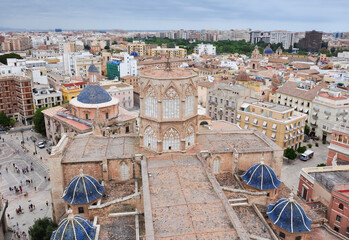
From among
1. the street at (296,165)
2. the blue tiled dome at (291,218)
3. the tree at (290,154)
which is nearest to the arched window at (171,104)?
Result: the blue tiled dome at (291,218)

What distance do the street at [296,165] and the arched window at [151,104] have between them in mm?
24879

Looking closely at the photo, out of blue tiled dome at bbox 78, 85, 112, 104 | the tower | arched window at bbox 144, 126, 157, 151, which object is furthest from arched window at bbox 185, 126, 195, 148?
blue tiled dome at bbox 78, 85, 112, 104

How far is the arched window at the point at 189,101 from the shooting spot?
85.4ft

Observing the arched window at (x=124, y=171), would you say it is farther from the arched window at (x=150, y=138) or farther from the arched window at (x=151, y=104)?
the arched window at (x=151, y=104)

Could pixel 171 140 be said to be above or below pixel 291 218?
above

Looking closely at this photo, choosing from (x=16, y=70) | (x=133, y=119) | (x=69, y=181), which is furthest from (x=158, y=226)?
(x=16, y=70)

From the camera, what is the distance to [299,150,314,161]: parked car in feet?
162

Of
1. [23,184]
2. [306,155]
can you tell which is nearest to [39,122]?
[23,184]

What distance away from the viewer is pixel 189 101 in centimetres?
2634

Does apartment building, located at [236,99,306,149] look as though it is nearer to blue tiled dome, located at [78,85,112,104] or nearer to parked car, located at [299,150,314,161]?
parked car, located at [299,150,314,161]

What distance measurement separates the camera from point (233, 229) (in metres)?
17.2

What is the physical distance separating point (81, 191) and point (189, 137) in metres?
10.4

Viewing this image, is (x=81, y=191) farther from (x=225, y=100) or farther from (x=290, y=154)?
(x=225, y=100)

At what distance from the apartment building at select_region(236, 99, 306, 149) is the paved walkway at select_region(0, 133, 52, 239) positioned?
112 ft
